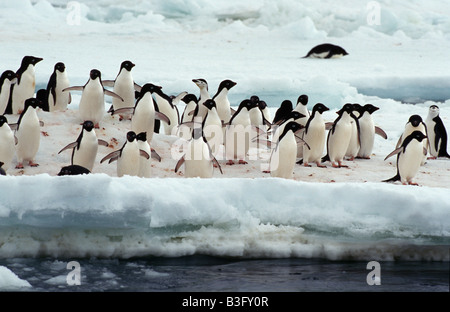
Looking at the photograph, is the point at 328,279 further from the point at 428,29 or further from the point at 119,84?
the point at 428,29

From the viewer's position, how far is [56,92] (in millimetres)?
8328

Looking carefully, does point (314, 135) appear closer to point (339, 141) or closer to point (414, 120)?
point (339, 141)

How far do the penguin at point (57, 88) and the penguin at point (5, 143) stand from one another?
1803 millimetres

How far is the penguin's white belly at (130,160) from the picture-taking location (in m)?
6.31

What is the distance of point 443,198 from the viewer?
5.00m

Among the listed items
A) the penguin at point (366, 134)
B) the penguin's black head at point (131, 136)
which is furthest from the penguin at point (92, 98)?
the penguin at point (366, 134)

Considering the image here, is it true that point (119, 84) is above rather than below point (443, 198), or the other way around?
above

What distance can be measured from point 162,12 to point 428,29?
673 cm

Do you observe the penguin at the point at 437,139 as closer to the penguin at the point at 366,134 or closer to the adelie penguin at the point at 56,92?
the penguin at the point at 366,134

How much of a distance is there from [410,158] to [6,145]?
11.5ft

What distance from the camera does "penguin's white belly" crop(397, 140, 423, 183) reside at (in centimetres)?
677
